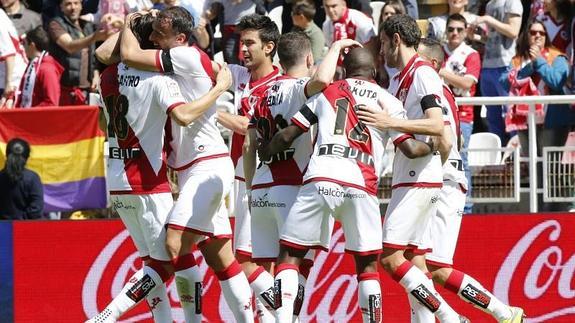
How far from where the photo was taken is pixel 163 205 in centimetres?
1146

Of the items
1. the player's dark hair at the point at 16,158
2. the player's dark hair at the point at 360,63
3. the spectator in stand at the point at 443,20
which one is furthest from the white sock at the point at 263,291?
the spectator in stand at the point at 443,20

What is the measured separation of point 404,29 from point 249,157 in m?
1.66

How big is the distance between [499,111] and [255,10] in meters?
3.28

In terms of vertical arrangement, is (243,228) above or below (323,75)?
below

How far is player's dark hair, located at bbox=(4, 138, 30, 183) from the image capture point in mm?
14422

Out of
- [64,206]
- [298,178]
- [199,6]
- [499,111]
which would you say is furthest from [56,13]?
[298,178]

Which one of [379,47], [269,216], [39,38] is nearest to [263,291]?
[269,216]

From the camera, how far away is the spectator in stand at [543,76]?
14453 mm

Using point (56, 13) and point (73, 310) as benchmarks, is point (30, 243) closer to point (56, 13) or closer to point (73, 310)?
point (73, 310)

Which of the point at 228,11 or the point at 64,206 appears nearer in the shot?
the point at 64,206

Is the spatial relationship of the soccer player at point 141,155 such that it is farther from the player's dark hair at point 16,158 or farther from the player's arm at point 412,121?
the player's dark hair at point 16,158

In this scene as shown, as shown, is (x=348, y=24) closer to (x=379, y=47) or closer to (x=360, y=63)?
(x=379, y=47)

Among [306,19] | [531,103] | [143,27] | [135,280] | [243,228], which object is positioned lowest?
[135,280]

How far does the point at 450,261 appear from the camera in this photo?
12258 millimetres
